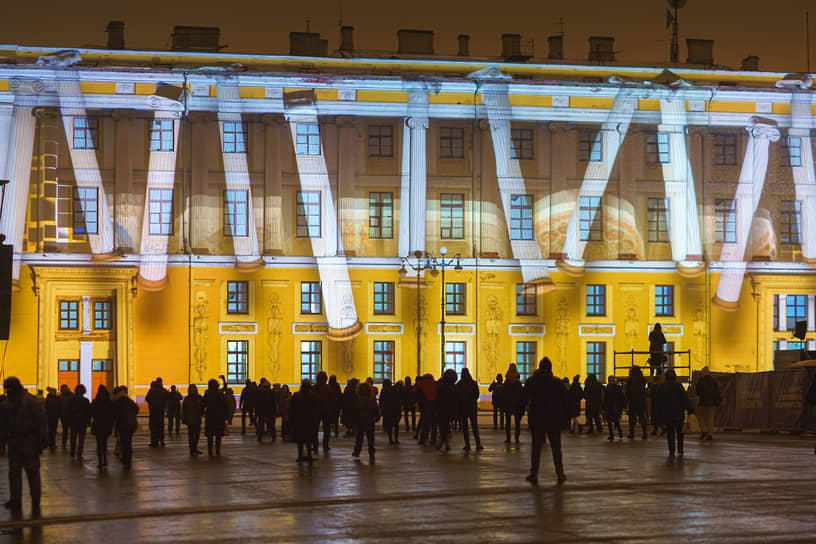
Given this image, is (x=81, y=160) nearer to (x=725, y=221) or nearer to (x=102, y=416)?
(x=725, y=221)

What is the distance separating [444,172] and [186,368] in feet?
43.2

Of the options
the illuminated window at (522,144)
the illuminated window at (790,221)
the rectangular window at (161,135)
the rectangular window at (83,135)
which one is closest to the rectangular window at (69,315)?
the rectangular window at (83,135)

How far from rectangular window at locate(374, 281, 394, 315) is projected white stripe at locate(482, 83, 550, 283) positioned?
541 centimetres

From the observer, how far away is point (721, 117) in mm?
51906

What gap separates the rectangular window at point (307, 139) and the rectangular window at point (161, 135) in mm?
5065

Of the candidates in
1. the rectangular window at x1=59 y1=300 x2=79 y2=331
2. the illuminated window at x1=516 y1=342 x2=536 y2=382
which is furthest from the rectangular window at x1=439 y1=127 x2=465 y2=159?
the rectangular window at x1=59 y1=300 x2=79 y2=331

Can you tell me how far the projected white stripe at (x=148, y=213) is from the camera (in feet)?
157

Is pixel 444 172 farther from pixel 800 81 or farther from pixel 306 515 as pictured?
pixel 306 515

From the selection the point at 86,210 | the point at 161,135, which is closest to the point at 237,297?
the point at 86,210

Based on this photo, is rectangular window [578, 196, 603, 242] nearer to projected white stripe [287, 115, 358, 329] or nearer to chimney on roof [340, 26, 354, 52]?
projected white stripe [287, 115, 358, 329]

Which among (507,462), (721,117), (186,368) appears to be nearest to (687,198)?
(721,117)

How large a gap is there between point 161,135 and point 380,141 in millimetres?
8855

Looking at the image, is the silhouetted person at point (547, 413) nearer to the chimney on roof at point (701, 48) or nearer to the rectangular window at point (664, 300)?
the rectangular window at point (664, 300)

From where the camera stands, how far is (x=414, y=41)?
2073 inches
